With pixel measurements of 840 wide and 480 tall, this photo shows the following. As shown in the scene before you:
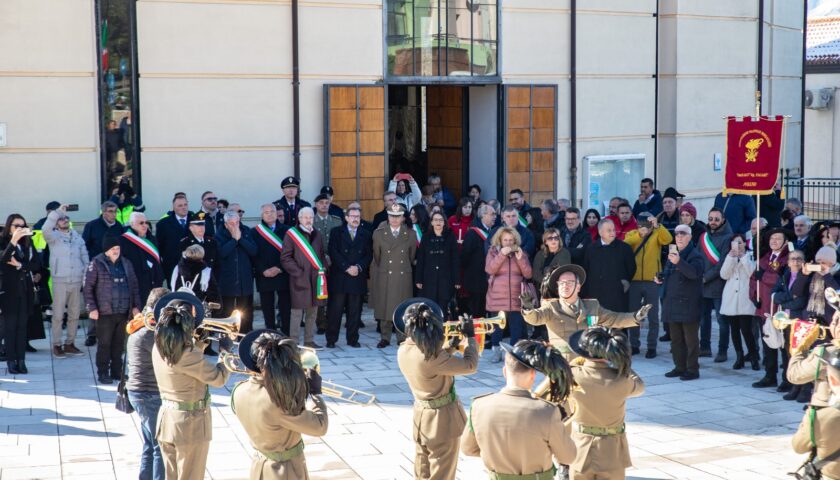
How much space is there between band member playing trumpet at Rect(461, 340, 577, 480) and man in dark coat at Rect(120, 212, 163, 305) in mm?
7271

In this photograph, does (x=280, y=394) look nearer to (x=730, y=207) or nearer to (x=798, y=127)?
(x=730, y=207)

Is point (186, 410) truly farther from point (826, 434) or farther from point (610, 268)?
point (610, 268)

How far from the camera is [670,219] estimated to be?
52.4 ft

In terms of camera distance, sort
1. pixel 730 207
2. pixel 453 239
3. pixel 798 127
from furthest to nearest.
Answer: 1. pixel 798 127
2. pixel 730 207
3. pixel 453 239

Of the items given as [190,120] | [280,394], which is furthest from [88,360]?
[280,394]

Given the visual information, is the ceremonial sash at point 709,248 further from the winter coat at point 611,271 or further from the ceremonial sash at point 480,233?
the ceremonial sash at point 480,233

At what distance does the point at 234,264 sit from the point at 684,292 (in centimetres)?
522

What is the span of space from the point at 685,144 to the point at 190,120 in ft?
27.7

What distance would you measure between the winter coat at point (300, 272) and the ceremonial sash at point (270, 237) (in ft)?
0.50

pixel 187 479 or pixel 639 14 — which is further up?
pixel 639 14

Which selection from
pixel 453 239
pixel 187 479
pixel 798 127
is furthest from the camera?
pixel 798 127

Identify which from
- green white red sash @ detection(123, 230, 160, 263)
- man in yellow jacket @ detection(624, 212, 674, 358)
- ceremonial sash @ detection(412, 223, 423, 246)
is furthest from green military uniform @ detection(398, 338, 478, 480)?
ceremonial sash @ detection(412, 223, 423, 246)

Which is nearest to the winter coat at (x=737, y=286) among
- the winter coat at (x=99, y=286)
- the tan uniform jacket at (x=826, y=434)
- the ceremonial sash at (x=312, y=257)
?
the ceremonial sash at (x=312, y=257)

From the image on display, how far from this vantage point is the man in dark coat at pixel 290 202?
14.9m
